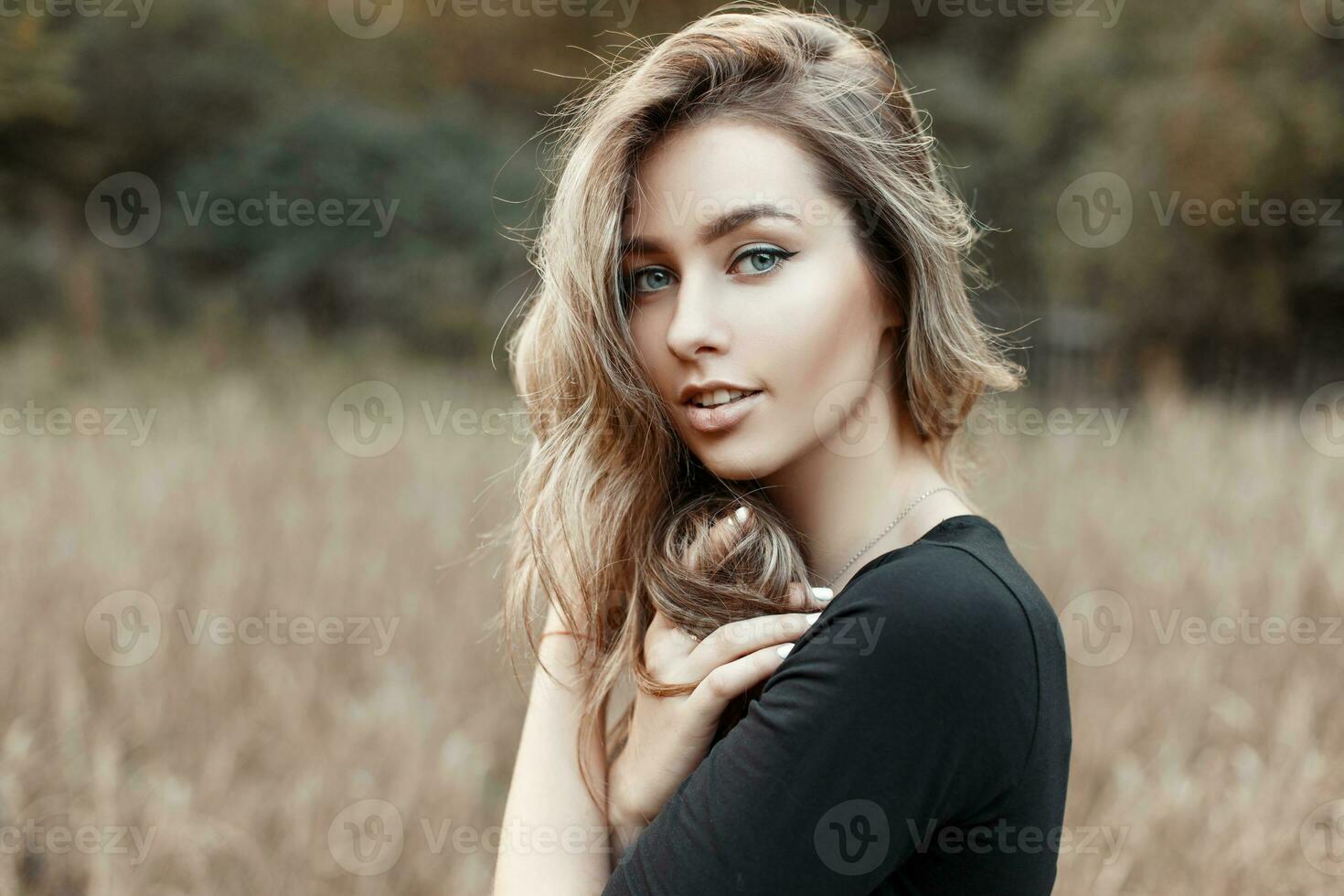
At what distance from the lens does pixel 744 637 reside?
146 centimetres

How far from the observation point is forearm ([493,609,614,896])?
1.56m

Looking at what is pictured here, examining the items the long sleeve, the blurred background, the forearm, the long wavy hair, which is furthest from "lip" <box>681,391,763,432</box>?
the blurred background

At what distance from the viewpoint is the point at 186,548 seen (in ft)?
15.5

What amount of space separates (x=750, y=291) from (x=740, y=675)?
52 centimetres

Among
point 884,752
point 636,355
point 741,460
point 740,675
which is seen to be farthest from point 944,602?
point 636,355

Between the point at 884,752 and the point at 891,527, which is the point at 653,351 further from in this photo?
the point at 884,752

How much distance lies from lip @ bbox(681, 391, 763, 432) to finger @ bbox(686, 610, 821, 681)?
0.90 feet

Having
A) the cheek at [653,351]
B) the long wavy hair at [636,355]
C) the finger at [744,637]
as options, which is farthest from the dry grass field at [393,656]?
the finger at [744,637]

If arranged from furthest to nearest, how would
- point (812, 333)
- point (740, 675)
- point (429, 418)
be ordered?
1. point (429, 418)
2. point (812, 333)
3. point (740, 675)

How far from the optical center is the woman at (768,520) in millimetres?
1220

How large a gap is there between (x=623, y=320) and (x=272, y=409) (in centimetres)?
722

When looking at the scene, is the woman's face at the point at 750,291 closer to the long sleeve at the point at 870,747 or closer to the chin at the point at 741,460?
the chin at the point at 741,460

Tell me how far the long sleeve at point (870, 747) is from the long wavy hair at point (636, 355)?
284mm

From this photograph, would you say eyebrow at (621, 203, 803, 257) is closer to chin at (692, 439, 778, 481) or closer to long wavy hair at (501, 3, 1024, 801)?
long wavy hair at (501, 3, 1024, 801)
